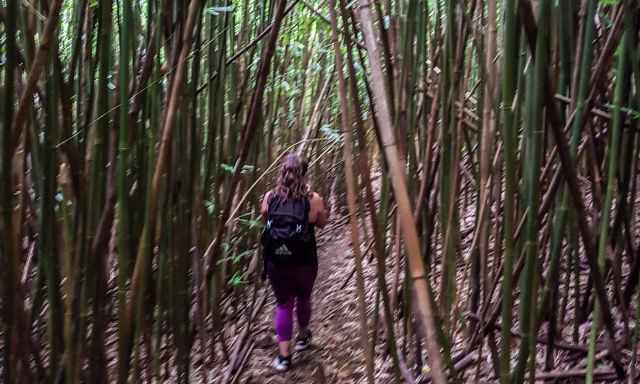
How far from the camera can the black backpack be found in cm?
251

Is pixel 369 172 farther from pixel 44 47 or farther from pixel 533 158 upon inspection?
pixel 44 47

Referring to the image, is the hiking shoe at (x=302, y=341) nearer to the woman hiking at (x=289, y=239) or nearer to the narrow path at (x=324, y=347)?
the narrow path at (x=324, y=347)

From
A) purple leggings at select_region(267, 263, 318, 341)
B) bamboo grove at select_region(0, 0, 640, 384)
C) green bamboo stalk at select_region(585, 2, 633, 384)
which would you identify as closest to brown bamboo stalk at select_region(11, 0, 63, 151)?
bamboo grove at select_region(0, 0, 640, 384)

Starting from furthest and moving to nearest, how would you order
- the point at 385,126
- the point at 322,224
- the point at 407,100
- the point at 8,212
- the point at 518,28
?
the point at 322,224 → the point at 407,100 → the point at 8,212 → the point at 518,28 → the point at 385,126

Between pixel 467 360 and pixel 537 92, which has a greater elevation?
pixel 537 92

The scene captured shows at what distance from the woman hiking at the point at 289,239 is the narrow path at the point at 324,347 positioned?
88mm

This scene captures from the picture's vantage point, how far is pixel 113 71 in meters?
2.64

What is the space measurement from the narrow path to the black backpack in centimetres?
49

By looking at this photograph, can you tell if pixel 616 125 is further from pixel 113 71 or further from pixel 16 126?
pixel 113 71

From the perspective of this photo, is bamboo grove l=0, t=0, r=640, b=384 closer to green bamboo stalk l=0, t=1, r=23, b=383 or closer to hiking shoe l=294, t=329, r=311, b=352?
green bamboo stalk l=0, t=1, r=23, b=383

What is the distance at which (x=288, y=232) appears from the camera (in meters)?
2.51

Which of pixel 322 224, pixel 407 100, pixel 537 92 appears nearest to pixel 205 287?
pixel 322 224

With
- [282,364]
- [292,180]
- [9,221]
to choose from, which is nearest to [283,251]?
[292,180]

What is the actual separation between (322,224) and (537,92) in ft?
5.84
